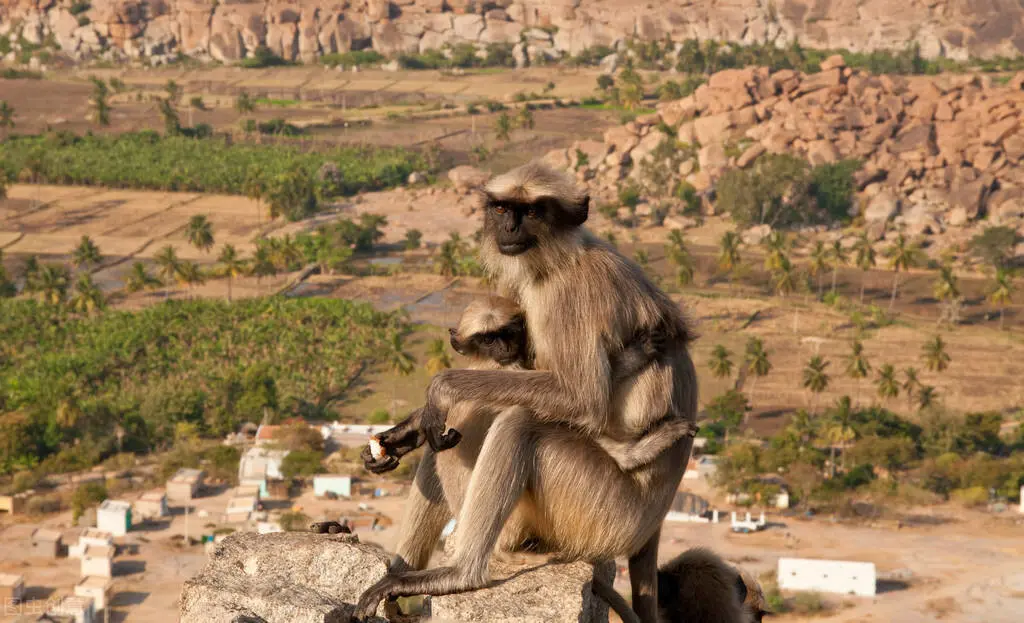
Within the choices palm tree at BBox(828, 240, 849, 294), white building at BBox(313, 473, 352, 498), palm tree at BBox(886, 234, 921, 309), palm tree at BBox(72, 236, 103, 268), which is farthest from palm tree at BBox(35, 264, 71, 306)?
palm tree at BBox(886, 234, 921, 309)

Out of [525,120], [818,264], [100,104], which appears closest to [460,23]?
[525,120]

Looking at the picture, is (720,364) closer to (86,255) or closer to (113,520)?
(113,520)

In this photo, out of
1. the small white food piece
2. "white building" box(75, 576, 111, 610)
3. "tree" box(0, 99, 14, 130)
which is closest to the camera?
the small white food piece

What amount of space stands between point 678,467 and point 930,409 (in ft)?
171

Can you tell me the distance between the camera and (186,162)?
103688mm

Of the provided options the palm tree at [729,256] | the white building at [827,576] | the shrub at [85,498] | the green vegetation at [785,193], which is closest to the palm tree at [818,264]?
the palm tree at [729,256]

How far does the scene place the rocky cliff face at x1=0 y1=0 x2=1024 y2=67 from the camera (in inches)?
5837

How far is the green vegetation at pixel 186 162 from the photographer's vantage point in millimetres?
99562

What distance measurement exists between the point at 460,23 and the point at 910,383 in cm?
10418

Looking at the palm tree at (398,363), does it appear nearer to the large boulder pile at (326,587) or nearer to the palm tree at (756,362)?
the palm tree at (756,362)

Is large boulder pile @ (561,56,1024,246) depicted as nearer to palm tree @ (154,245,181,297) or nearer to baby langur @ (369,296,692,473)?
palm tree @ (154,245,181,297)

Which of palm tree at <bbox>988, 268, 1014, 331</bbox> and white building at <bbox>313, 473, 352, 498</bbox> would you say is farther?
palm tree at <bbox>988, 268, 1014, 331</bbox>

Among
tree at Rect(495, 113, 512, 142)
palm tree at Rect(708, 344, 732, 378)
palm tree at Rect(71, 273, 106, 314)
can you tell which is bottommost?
palm tree at Rect(708, 344, 732, 378)

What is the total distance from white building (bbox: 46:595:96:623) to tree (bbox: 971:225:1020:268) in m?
58.6
